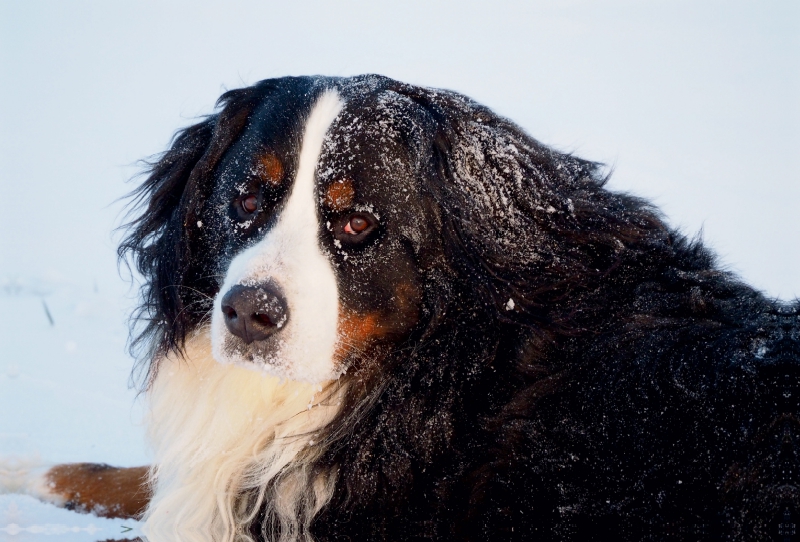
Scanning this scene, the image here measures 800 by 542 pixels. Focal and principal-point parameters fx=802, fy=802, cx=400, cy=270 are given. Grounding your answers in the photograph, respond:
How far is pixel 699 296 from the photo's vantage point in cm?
252

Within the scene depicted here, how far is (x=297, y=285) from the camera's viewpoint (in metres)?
2.42

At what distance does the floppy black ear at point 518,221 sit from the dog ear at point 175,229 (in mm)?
734

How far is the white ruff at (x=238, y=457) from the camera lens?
2.73 metres

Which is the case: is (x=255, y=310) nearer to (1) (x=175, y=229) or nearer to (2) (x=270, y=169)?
(2) (x=270, y=169)

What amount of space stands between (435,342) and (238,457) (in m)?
0.83

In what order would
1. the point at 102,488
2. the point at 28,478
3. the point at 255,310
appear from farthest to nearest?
the point at 28,478 < the point at 102,488 < the point at 255,310

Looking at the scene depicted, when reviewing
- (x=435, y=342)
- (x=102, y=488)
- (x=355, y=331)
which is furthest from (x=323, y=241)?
(x=102, y=488)

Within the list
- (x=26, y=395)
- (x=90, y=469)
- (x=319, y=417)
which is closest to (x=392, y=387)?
(x=319, y=417)

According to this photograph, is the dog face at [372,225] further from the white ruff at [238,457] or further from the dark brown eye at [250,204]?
the white ruff at [238,457]

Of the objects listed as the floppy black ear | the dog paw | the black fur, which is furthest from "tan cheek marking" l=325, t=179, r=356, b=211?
the dog paw

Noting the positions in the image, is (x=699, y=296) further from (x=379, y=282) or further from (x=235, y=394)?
(x=235, y=394)

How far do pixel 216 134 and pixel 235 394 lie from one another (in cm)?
96

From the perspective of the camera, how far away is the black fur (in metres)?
2.17

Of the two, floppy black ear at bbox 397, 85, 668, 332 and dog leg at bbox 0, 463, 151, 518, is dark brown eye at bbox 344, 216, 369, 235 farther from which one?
dog leg at bbox 0, 463, 151, 518
